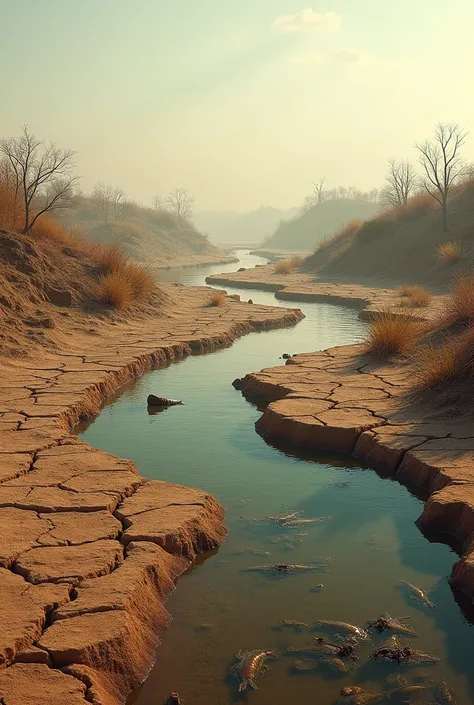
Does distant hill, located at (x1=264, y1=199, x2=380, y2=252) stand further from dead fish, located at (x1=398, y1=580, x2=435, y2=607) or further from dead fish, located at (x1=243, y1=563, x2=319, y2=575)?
dead fish, located at (x1=398, y1=580, x2=435, y2=607)

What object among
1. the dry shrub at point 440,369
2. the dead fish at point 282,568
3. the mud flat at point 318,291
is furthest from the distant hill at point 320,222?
the dead fish at point 282,568

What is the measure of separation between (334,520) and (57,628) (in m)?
2.42

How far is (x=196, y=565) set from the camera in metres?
5.07

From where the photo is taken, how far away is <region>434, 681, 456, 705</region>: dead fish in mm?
3604

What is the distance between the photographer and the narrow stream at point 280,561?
3.80 m

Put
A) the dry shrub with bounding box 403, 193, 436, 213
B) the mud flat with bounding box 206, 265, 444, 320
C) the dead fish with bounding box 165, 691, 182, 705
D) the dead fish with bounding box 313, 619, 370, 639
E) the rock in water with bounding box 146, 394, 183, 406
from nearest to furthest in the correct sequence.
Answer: the dead fish with bounding box 165, 691, 182, 705
the dead fish with bounding box 313, 619, 370, 639
the rock in water with bounding box 146, 394, 183, 406
the mud flat with bounding box 206, 265, 444, 320
the dry shrub with bounding box 403, 193, 436, 213

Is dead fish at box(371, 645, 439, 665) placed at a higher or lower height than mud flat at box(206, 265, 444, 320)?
lower

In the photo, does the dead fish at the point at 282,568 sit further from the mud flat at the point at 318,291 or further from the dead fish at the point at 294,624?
the mud flat at the point at 318,291

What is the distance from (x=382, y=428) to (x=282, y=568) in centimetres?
279

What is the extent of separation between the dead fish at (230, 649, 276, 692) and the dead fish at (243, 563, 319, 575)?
91 centimetres

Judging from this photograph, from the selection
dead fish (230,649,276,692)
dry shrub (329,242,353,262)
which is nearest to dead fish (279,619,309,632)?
dead fish (230,649,276,692)

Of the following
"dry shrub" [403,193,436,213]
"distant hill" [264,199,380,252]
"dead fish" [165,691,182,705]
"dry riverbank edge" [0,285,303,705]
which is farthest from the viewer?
"distant hill" [264,199,380,252]

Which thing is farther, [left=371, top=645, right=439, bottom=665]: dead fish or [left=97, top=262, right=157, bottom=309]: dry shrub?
[left=97, top=262, right=157, bottom=309]: dry shrub

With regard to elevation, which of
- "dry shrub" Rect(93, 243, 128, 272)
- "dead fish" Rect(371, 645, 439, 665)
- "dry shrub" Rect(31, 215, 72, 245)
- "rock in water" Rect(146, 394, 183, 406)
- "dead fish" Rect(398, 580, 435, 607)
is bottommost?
"dead fish" Rect(371, 645, 439, 665)
